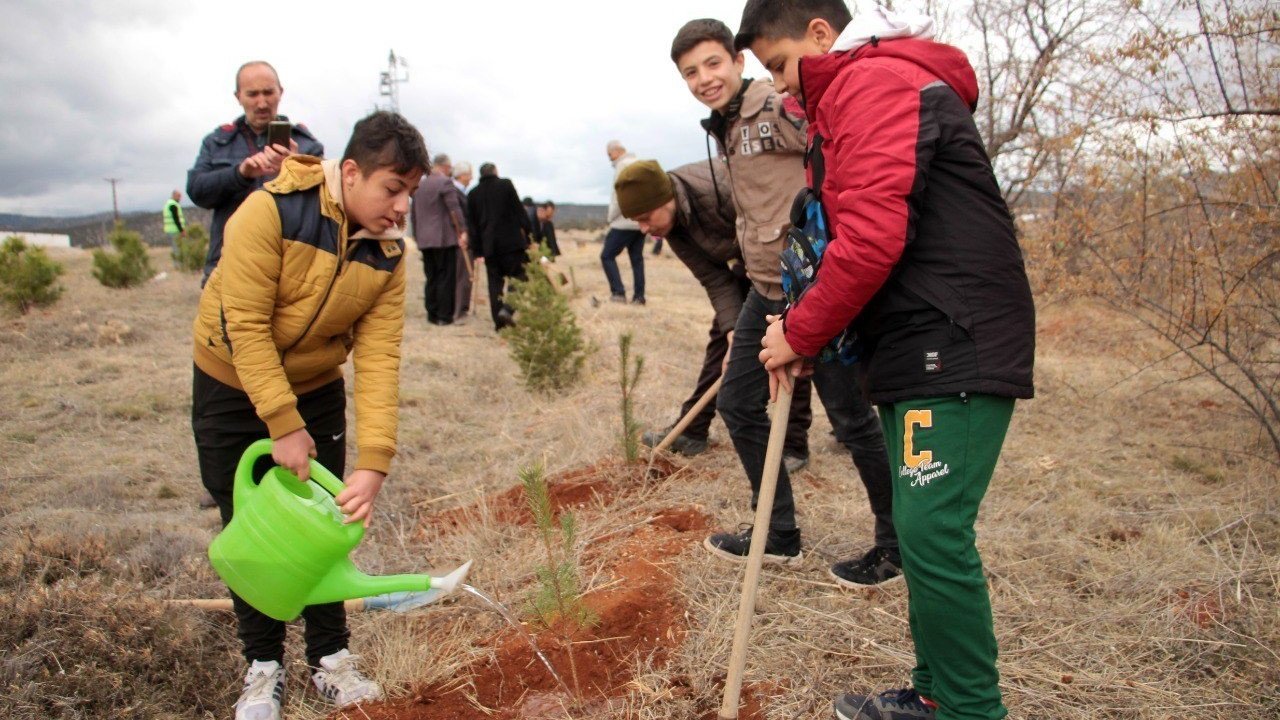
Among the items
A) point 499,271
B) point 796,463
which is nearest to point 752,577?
point 796,463

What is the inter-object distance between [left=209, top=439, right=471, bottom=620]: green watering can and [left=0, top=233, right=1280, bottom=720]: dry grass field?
483mm

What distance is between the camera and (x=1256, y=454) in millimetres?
4199

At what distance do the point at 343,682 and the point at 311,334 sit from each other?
1.04m

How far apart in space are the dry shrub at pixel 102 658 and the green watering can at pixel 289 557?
0.67 meters

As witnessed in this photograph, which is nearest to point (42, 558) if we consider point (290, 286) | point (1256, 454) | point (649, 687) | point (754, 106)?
point (290, 286)

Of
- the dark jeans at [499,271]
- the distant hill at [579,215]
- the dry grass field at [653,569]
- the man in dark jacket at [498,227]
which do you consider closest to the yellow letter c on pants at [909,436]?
the dry grass field at [653,569]

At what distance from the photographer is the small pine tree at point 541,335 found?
5867mm

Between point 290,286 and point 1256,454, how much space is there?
4.67 metres

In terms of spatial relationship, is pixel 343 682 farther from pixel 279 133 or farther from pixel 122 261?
pixel 122 261

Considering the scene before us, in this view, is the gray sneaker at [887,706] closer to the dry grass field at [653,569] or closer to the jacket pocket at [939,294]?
the dry grass field at [653,569]

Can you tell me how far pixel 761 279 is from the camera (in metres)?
2.88

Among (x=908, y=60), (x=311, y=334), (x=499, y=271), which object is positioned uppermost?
(x=908, y=60)

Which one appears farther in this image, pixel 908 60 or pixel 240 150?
pixel 240 150

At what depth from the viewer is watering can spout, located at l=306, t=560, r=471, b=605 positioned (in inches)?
80.7
